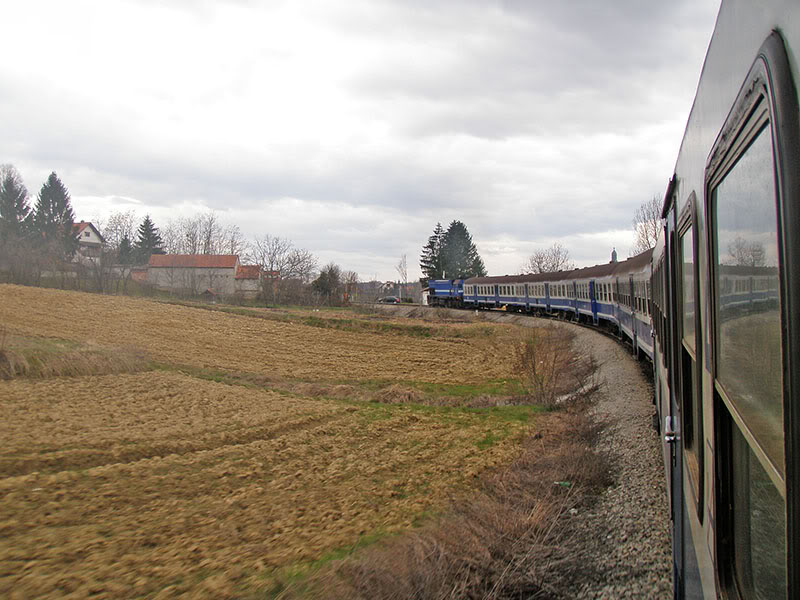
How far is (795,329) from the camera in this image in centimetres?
89

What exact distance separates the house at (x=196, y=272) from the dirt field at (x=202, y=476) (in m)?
57.0

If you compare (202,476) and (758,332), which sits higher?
(758,332)

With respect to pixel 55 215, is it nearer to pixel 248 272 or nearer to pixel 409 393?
pixel 248 272

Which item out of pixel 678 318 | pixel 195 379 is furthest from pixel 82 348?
pixel 678 318

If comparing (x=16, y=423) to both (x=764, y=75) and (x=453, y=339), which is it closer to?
(x=764, y=75)

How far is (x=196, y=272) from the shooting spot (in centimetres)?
8156

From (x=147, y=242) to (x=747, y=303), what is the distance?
103 meters

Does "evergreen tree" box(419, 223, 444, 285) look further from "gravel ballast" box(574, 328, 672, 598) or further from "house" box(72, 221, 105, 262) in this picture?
"gravel ballast" box(574, 328, 672, 598)

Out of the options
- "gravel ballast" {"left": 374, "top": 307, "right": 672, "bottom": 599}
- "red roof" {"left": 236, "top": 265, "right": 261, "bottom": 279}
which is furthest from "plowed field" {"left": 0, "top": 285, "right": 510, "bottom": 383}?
"red roof" {"left": 236, "top": 265, "right": 261, "bottom": 279}

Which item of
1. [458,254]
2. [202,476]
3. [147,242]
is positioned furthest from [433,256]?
[202,476]

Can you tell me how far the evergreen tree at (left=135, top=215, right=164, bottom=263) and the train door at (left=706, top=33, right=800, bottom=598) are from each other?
100504 mm

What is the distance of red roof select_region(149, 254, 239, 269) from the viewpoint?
81062 mm

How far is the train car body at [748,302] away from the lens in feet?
3.05

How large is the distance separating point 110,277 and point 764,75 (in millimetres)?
69629
